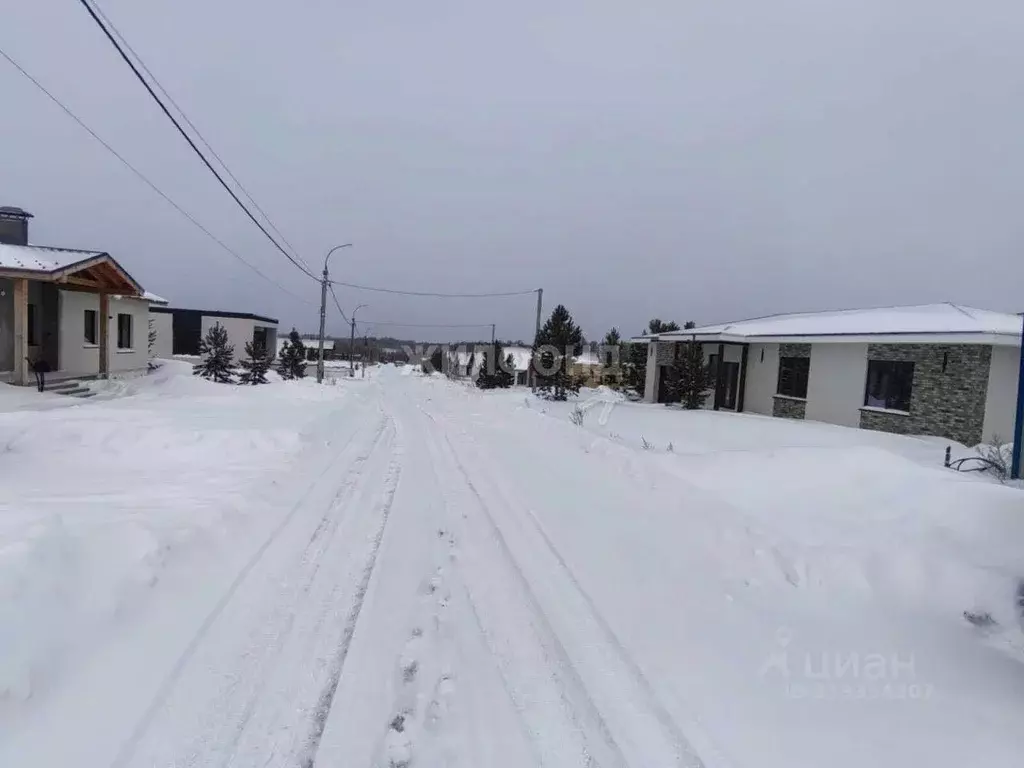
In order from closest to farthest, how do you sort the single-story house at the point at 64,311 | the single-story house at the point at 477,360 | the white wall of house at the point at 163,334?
the single-story house at the point at 64,311 → the white wall of house at the point at 163,334 → the single-story house at the point at 477,360

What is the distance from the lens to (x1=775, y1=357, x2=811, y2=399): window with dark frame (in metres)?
19.6

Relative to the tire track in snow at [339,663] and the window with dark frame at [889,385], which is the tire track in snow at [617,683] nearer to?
the tire track in snow at [339,663]

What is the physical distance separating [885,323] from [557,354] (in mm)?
12922

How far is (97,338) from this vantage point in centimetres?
1984

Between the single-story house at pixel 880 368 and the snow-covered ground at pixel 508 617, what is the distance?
31.5 feet

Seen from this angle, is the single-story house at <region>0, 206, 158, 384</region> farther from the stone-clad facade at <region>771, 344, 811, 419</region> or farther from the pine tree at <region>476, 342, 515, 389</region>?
the stone-clad facade at <region>771, 344, 811, 419</region>

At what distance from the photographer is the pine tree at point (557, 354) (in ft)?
85.0

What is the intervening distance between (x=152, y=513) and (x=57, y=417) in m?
7.00

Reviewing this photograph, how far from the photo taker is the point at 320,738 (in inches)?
109

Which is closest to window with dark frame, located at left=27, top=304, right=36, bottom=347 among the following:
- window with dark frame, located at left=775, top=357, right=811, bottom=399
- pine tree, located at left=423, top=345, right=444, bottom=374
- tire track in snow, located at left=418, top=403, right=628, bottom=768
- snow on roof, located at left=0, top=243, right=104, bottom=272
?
snow on roof, located at left=0, top=243, right=104, bottom=272

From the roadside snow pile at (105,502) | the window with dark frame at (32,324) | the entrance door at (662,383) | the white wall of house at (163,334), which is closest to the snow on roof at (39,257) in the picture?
the window with dark frame at (32,324)

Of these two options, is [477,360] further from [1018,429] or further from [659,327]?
[1018,429]

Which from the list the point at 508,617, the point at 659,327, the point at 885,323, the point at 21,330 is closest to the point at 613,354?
the point at 659,327

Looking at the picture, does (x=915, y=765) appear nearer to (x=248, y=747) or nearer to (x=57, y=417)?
(x=248, y=747)
